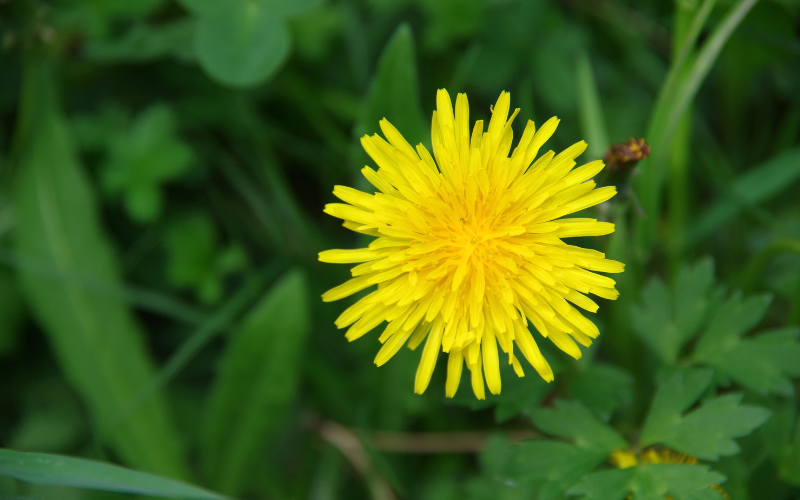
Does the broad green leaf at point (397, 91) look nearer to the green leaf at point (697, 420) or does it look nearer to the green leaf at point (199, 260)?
the green leaf at point (199, 260)

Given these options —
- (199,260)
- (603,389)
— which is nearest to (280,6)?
(199,260)

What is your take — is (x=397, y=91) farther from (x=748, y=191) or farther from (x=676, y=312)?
(x=748, y=191)

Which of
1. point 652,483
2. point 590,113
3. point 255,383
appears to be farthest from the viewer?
point 590,113

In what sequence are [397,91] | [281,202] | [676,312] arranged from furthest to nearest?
[281,202] < [397,91] < [676,312]

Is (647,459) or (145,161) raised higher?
(145,161)

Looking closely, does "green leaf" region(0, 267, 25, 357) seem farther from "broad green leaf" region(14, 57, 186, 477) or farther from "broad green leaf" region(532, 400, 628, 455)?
"broad green leaf" region(532, 400, 628, 455)

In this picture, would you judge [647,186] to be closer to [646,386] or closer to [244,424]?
[646,386]

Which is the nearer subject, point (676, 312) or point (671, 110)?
point (676, 312)
